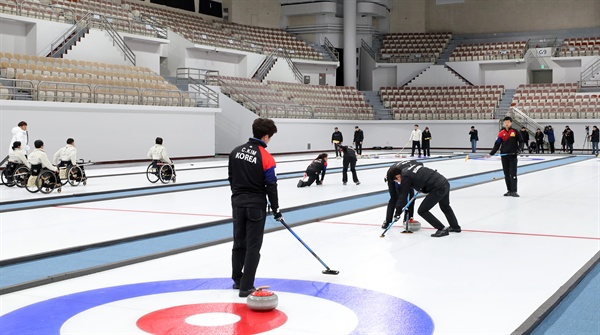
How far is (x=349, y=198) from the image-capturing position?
1496 centimetres

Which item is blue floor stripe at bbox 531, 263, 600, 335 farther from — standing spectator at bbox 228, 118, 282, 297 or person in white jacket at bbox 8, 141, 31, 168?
person in white jacket at bbox 8, 141, 31, 168

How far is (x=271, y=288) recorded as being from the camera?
6695 millimetres

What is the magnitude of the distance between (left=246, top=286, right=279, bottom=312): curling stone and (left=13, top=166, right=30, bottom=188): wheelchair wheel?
12.6 meters

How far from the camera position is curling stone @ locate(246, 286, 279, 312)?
5.71 meters

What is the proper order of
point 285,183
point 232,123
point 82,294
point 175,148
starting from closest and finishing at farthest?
point 82,294
point 285,183
point 175,148
point 232,123

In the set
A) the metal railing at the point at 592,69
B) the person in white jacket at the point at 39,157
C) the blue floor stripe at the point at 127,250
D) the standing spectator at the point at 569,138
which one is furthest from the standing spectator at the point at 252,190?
the metal railing at the point at 592,69

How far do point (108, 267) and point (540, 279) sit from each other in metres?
4.54

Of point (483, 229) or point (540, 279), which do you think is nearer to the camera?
point (540, 279)

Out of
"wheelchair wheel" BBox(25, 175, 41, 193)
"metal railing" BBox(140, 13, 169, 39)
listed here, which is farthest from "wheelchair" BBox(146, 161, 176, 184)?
"metal railing" BBox(140, 13, 169, 39)

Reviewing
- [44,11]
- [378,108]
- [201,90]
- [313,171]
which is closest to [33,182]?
[313,171]

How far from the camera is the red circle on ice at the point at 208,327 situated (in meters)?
5.23

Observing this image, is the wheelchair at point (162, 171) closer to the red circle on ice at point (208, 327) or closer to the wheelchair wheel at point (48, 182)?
the wheelchair wheel at point (48, 182)

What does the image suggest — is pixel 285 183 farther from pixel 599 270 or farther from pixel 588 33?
pixel 588 33

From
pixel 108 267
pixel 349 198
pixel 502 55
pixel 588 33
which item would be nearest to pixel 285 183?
pixel 349 198
